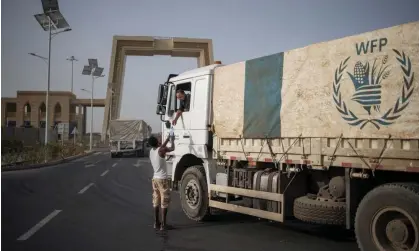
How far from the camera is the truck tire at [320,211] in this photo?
5422 millimetres

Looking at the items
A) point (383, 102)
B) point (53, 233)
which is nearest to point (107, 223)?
point (53, 233)

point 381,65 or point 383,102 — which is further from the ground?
point 381,65

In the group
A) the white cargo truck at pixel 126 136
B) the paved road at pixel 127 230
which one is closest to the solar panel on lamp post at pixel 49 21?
the white cargo truck at pixel 126 136

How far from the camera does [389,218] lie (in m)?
4.91

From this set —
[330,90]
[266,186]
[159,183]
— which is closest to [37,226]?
[159,183]

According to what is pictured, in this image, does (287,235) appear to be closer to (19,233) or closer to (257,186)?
(257,186)

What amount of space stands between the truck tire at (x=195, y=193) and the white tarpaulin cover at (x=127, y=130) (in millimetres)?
26769

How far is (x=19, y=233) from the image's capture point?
22.3ft

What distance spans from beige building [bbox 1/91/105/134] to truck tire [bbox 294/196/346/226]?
55465mm

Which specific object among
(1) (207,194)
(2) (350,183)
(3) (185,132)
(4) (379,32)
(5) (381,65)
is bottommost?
(1) (207,194)

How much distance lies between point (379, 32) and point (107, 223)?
5.73 m

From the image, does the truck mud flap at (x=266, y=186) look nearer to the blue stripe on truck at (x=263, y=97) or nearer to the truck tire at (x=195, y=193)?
the blue stripe on truck at (x=263, y=97)

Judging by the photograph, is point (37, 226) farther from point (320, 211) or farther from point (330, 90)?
point (330, 90)

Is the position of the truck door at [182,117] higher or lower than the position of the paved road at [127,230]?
higher
